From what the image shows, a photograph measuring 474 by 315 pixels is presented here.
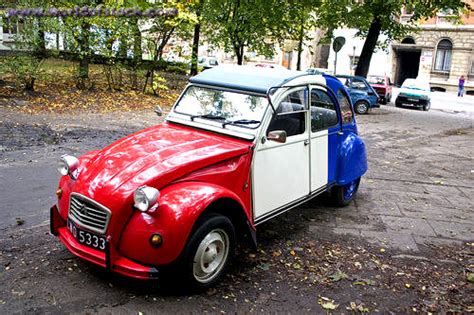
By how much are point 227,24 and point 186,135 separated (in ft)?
47.6

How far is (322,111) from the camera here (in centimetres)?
555

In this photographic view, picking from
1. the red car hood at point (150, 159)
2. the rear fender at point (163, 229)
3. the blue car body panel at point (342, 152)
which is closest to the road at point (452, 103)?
the blue car body panel at point (342, 152)

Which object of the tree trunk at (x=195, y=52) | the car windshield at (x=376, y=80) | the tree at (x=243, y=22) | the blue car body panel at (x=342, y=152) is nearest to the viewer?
the blue car body panel at (x=342, y=152)

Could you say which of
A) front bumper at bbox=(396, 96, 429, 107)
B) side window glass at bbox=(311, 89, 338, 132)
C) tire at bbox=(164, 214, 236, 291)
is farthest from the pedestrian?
tire at bbox=(164, 214, 236, 291)

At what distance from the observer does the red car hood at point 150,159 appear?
3.59 metres

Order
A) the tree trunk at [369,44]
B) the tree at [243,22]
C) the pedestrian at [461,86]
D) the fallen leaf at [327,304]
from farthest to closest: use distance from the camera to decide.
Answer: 1. the pedestrian at [461,86]
2. the tree trunk at [369,44]
3. the tree at [243,22]
4. the fallen leaf at [327,304]

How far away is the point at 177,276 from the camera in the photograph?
3.56m

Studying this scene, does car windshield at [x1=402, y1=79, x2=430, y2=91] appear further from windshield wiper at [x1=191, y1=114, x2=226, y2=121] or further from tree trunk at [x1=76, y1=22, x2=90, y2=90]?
windshield wiper at [x1=191, y1=114, x2=226, y2=121]

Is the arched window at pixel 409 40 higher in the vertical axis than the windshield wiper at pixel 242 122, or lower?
higher

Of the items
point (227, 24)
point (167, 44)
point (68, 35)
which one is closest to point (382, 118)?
point (227, 24)

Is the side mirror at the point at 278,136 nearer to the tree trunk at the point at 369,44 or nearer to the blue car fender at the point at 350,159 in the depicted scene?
the blue car fender at the point at 350,159

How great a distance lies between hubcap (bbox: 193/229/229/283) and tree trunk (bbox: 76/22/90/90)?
11.1 meters

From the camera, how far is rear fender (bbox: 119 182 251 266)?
11.2 feet

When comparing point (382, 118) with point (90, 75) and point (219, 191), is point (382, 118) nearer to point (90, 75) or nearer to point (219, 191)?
point (90, 75)
